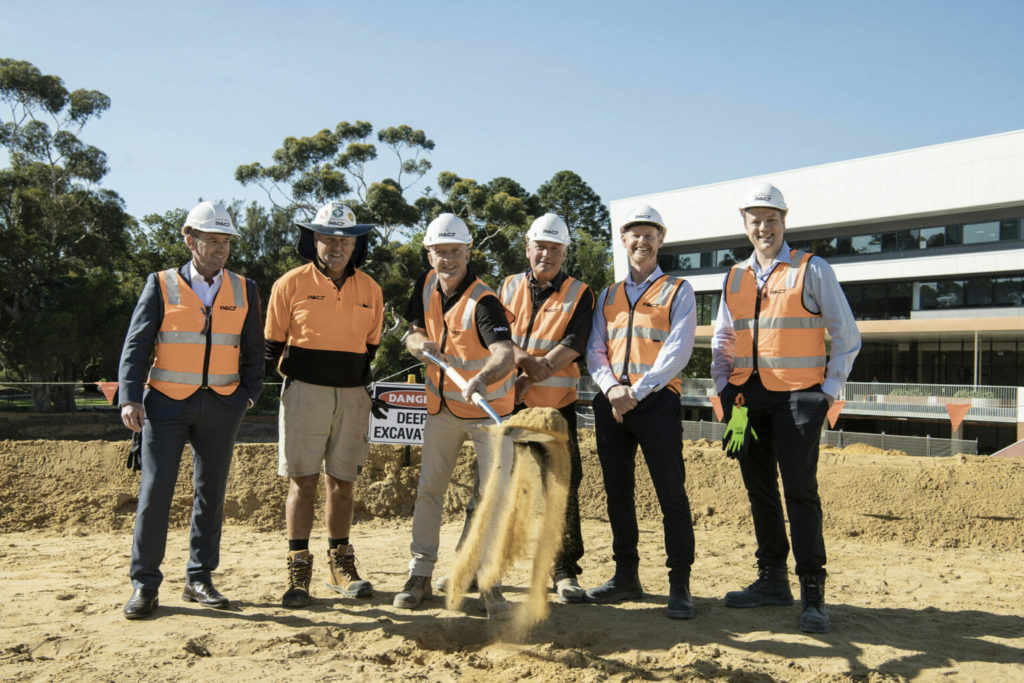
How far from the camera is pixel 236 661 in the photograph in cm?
367

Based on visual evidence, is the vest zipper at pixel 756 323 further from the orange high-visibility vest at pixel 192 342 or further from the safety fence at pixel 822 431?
the safety fence at pixel 822 431

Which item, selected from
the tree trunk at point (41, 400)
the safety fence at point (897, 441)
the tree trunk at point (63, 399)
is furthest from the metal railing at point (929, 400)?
the tree trunk at point (41, 400)

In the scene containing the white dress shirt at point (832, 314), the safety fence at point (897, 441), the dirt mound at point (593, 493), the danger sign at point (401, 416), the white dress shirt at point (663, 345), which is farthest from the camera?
the safety fence at point (897, 441)

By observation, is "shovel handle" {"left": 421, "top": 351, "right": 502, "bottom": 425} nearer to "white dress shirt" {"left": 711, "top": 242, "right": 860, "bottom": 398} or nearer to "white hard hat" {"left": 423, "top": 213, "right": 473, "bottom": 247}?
"white hard hat" {"left": 423, "top": 213, "right": 473, "bottom": 247}

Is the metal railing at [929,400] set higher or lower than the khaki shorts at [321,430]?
lower

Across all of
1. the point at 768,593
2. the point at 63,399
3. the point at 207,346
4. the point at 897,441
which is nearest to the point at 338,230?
the point at 207,346

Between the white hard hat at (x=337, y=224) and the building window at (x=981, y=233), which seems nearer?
the white hard hat at (x=337, y=224)

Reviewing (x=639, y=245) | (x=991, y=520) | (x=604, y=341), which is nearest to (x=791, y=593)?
(x=604, y=341)

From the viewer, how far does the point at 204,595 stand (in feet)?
14.9

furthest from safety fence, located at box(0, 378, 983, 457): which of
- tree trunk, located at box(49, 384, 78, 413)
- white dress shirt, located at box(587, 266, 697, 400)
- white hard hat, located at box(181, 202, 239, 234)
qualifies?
white hard hat, located at box(181, 202, 239, 234)

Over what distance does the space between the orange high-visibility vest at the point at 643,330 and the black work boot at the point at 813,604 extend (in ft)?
4.26

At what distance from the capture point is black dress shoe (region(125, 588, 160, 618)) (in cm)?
424

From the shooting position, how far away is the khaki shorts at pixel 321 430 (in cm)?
470

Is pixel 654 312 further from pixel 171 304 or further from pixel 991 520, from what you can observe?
pixel 991 520
